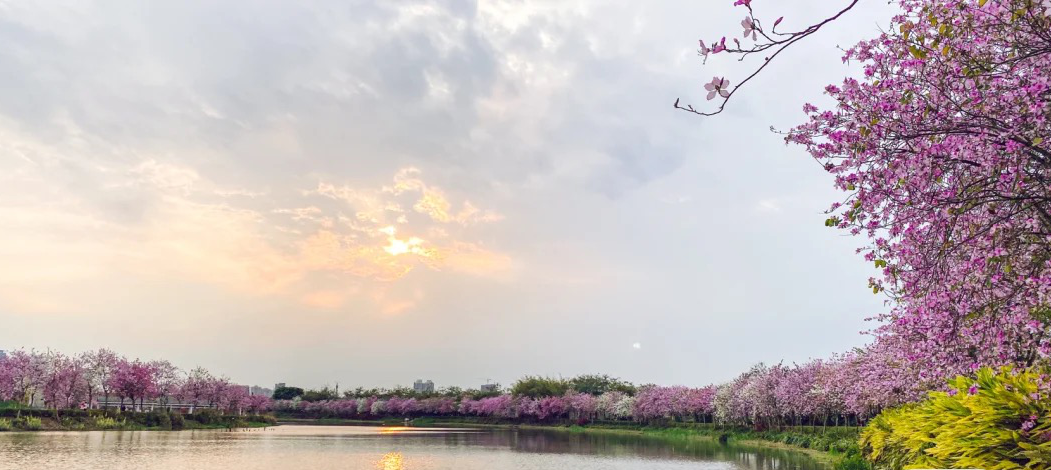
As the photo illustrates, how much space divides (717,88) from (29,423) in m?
54.5

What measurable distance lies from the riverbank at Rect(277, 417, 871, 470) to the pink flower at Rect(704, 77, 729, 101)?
1978 centimetres

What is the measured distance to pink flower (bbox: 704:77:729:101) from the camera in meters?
4.87

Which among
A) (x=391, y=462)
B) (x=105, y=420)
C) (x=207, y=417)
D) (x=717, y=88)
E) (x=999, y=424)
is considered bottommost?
(x=207, y=417)

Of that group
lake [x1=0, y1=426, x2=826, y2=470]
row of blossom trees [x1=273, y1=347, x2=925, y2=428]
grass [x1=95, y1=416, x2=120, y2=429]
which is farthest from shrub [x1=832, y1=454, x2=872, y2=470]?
grass [x1=95, y1=416, x2=120, y2=429]

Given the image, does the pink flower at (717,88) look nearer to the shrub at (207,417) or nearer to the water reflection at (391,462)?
the water reflection at (391,462)

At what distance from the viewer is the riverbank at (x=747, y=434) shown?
31519mm

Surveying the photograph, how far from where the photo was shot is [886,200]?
279 inches

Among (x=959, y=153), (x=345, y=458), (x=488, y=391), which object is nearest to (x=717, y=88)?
(x=959, y=153)

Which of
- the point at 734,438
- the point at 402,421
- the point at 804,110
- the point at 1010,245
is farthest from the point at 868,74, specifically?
→ the point at 402,421

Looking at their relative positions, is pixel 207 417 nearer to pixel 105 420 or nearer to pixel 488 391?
pixel 105 420

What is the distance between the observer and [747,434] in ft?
182

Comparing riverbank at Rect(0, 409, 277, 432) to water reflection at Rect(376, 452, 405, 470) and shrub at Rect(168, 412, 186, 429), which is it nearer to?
shrub at Rect(168, 412, 186, 429)

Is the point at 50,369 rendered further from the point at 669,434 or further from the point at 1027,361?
the point at 1027,361

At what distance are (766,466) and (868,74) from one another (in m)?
26.9
